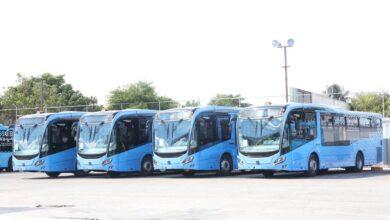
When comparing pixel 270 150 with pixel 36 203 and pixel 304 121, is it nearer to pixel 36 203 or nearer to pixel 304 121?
pixel 304 121

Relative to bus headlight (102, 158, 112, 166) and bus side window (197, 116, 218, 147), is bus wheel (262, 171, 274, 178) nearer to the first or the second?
bus side window (197, 116, 218, 147)

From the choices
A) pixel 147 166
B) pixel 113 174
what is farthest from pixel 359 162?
pixel 113 174

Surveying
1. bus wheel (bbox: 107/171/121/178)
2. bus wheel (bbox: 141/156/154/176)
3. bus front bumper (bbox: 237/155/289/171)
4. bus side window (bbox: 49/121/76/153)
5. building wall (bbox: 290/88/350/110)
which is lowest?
bus wheel (bbox: 107/171/121/178)

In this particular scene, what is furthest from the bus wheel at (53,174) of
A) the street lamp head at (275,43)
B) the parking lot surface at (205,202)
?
the street lamp head at (275,43)

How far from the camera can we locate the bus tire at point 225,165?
28239 millimetres

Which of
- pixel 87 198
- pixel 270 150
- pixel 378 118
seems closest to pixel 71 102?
pixel 378 118

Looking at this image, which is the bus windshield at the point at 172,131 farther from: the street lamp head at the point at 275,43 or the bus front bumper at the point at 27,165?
the street lamp head at the point at 275,43

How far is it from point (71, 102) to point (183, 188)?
2463 inches

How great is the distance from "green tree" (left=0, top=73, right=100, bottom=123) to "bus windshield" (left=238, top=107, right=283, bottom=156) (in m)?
52.7

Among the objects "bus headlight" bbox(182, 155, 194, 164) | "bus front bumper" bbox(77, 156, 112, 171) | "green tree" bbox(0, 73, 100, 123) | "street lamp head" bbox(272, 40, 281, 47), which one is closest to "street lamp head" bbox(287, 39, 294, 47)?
"street lamp head" bbox(272, 40, 281, 47)

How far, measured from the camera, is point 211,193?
61.4 ft

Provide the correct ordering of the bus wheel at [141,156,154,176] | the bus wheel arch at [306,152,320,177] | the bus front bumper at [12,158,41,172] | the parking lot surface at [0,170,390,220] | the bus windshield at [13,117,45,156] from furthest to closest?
the bus windshield at [13,117,45,156] → the bus front bumper at [12,158,41,172] → the bus wheel at [141,156,154,176] → the bus wheel arch at [306,152,320,177] → the parking lot surface at [0,170,390,220]

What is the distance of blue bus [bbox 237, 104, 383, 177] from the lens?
2488 centimetres

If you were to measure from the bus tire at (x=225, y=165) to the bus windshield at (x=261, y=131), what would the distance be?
2575mm
